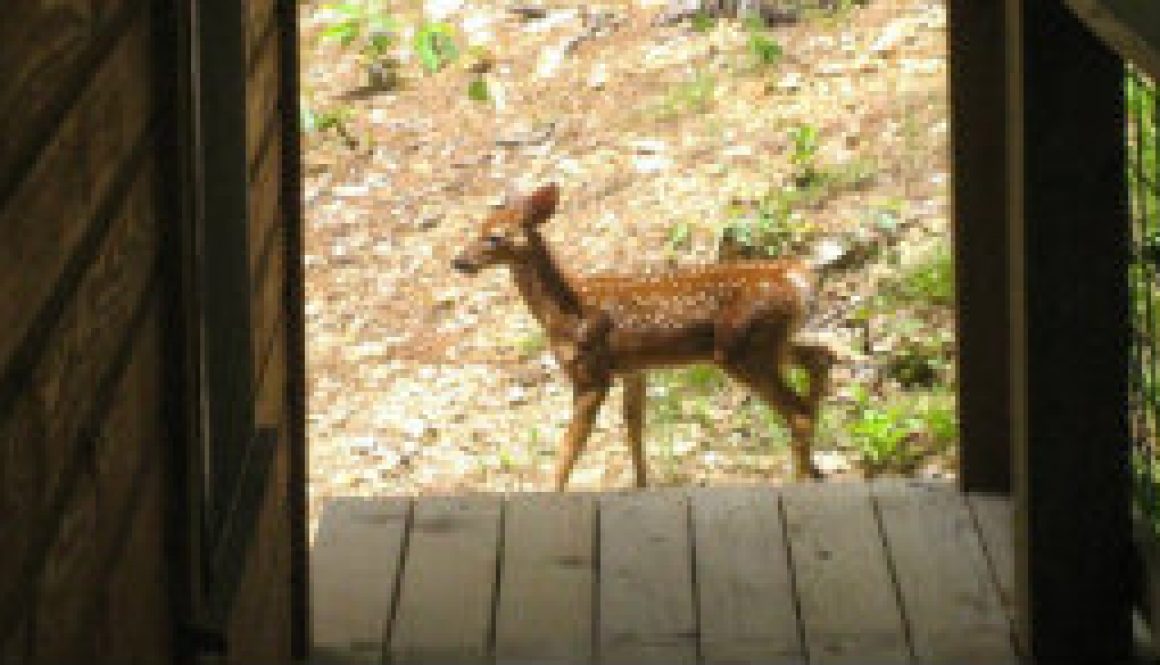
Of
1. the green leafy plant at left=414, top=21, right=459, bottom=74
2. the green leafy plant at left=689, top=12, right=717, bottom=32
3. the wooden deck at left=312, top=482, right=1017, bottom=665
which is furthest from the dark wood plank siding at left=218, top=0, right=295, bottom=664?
the green leafy plant at left=689, top=12, right=717, bottom=32

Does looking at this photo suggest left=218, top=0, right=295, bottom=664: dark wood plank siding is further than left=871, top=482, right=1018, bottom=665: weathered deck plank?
No

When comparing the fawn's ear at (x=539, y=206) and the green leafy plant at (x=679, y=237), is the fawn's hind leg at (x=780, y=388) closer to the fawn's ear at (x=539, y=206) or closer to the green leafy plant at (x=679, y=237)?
the fawn's ear at (x=539, y=206)

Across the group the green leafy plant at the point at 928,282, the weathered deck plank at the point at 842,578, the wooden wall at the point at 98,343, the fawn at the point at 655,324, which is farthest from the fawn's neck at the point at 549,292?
the wooden wall at the point at 98,343

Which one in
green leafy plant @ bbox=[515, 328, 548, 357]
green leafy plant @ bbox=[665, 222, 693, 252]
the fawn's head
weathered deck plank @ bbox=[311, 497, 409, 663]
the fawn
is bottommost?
green leafy plant @ bbox=[515, 328, 548, 357]

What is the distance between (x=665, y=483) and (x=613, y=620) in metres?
2.65

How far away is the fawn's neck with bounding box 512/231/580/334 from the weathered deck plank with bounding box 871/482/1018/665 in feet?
5.14

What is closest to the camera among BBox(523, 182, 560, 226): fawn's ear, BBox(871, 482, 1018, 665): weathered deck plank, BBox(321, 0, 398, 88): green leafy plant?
BBox(871, 482, 1018, 665): weathered deck plank

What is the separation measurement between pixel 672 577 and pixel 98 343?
344cm

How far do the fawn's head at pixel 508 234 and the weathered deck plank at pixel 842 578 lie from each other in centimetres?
168

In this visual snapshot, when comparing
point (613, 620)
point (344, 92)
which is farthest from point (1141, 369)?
point (344, 92)

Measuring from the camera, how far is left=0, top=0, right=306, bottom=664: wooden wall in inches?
85.7

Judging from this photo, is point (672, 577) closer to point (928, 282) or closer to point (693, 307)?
point (693, 307)

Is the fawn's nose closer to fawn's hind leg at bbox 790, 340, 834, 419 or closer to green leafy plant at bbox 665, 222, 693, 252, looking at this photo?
fawn's hind leg at bbox 790, 340, 834, 419

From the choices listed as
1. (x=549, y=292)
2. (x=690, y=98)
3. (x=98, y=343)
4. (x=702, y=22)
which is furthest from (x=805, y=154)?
(x=98, y=343)
